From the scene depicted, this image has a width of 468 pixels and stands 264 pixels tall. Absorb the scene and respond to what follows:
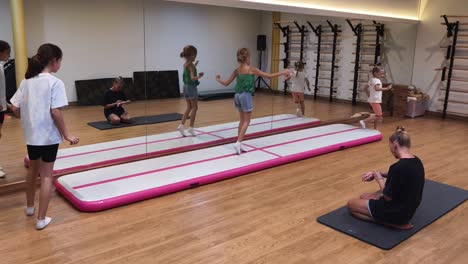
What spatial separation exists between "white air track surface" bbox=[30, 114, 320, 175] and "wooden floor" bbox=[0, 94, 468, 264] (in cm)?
35

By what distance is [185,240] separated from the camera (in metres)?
2.86

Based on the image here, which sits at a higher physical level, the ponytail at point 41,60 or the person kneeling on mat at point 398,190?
the ponytail at point 41,60

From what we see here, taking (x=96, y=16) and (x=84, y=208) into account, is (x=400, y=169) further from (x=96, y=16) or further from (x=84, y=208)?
(x=96, y=16)

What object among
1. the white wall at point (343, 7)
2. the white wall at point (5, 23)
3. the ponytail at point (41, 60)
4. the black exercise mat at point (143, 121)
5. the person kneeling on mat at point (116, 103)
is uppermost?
the white wall at point (343, 7)

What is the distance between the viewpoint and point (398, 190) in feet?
9.39

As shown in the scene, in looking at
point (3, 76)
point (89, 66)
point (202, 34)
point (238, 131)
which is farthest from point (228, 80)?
point (3, 76)

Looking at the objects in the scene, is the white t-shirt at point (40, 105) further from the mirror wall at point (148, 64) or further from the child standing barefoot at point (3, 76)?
the mirror wall at point (148, 64)

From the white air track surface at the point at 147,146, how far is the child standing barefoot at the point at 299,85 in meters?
0.50

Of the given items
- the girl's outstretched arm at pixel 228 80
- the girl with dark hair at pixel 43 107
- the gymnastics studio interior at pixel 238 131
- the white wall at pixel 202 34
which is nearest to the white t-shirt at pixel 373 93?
the gymnastics studio interior at pixel 238 131

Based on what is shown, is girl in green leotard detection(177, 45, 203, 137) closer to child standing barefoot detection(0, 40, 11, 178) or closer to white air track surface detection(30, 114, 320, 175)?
white air track surface detection(30, 114, 320, 175)

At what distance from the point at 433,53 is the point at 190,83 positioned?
5.50 m

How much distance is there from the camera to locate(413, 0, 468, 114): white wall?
783 cm

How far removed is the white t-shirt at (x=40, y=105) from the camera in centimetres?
274

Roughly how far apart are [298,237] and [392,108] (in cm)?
622
